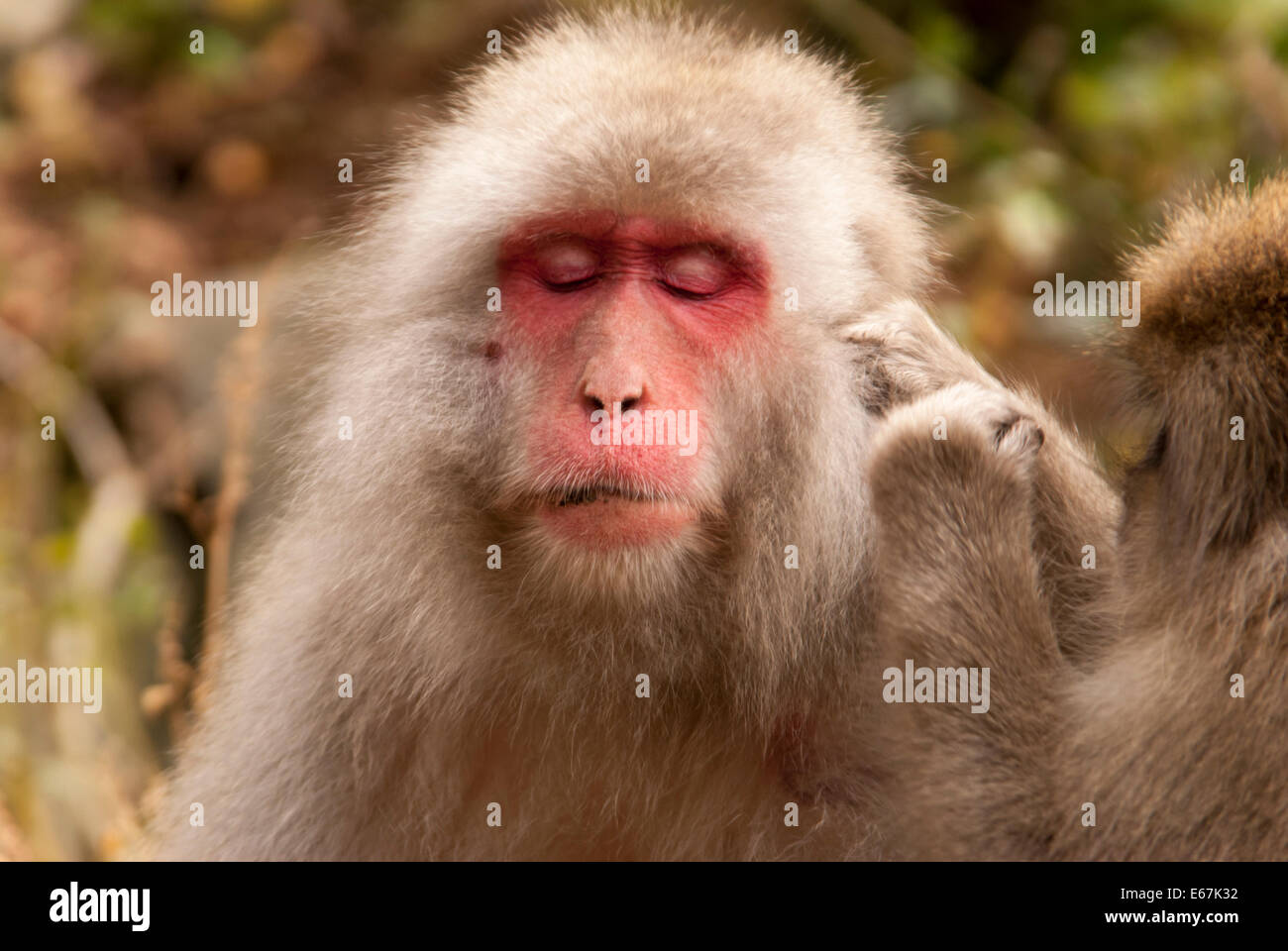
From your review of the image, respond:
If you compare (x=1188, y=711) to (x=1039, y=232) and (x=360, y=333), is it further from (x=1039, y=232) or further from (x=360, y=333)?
(x=1039, y=232)

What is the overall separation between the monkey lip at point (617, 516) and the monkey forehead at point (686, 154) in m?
0.66

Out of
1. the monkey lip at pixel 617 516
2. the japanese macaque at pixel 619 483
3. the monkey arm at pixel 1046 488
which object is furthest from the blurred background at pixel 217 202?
the monkey lip at pixel 617 516

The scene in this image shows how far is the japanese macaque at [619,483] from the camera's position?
10.8ft

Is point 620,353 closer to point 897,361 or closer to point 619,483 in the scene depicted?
point 619,483

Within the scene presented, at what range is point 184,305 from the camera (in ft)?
28.1

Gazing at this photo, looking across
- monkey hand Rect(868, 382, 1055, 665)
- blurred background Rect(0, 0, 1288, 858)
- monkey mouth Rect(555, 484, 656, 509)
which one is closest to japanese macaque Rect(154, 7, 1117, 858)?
monkey mouth Rect(555, 484, 656, 509)

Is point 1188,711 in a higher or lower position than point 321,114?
lower

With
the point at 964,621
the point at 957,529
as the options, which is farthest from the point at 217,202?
the point at 964,621

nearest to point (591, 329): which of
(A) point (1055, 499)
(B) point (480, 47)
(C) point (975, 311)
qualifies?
(A) point (1055, 499)

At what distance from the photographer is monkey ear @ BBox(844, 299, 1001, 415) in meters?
3.56

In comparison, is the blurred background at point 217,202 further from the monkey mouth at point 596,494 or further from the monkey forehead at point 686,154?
the monkey mouth at point 596,494

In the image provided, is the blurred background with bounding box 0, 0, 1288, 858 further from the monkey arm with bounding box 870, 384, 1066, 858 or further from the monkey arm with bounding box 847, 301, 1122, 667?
the monkey arm with bounding box 870, 384, 1066, 858

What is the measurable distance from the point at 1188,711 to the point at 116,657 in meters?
4.72

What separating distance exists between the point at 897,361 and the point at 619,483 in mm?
804
